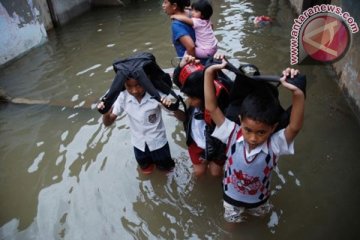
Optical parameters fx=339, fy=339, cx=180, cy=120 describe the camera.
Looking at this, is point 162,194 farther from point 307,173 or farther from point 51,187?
point 307,173

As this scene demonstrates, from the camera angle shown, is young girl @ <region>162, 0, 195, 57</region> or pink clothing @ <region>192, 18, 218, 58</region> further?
pink clothing @ <region>192, 18, 218, 58</region>

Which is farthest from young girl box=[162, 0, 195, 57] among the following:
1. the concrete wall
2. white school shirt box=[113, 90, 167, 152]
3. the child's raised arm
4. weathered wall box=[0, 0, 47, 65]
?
weathered wall box=[0, 0, 47, 65]

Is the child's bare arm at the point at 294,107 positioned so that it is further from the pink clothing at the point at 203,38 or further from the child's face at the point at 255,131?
the pink clothing at the point at 203,38

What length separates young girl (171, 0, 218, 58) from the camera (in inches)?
133

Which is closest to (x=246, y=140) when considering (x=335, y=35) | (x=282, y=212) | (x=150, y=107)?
(x=150, y=107)

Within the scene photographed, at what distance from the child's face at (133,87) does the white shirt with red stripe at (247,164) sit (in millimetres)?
749

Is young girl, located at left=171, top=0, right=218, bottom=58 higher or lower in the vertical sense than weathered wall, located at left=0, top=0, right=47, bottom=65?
higher

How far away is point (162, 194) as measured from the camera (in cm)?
353

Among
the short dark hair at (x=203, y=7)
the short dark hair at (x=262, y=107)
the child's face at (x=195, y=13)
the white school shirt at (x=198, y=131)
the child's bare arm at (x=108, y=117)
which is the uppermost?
the short dark hair at (x=203, y=7)

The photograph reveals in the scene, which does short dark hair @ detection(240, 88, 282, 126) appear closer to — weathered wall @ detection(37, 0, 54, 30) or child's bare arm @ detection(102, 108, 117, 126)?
child's bare arm @ detection(102, 108, 117, 126)

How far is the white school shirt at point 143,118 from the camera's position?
2.94 meters

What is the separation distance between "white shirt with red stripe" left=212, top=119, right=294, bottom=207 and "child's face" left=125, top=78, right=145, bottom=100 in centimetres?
75

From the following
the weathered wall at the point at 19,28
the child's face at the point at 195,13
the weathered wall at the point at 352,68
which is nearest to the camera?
the child's face at the point at 195,13

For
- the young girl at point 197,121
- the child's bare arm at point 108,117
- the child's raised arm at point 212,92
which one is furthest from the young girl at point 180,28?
the child's raised arm at point 212,92
